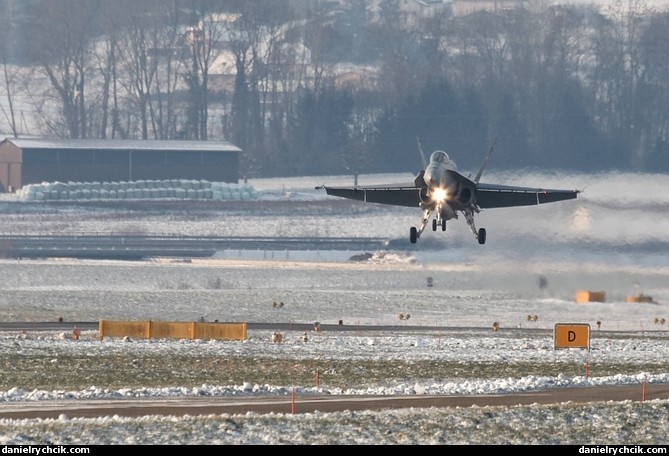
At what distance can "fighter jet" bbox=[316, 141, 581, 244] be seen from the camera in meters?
59.2

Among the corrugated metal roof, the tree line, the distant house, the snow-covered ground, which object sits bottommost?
the snow-covered ground

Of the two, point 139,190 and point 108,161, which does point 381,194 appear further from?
point 108,161

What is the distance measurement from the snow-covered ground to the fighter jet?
5741mm

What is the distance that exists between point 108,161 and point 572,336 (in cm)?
9080

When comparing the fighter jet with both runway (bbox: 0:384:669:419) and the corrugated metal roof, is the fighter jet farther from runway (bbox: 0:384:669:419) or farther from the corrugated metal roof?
the corrugated metal roof

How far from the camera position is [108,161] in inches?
5536

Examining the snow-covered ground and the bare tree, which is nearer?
the snow-covered ground

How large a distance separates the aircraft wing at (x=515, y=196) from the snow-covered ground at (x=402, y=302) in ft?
22.3

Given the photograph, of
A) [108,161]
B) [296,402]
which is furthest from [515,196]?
[108,161]

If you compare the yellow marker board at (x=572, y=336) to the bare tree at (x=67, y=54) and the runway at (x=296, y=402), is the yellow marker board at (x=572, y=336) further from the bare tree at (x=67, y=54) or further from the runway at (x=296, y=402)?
the bare tree at (x=67, y=54)

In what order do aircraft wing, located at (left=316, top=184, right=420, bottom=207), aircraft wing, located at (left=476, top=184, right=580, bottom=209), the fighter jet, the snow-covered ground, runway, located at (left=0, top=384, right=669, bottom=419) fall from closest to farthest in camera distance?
the snow-covered ground, runway, located at (left=0, top=384, right=669, bottom=419), the fighter jet, aircraft wing, located at (left=476, top=184, right=580, bottom=209), aircraft wing, located at (left=316, top=184, right=420, bottom=207)

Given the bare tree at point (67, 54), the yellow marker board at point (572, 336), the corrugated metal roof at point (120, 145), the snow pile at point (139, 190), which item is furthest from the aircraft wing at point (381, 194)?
the bare tree at point (67, 54)

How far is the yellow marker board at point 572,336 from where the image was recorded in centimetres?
5615

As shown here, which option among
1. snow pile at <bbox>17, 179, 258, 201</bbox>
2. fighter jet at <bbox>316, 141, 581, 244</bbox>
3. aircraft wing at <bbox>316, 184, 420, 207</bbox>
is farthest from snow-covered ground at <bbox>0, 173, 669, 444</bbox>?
aircraft wing at <bbox>316, 184, 420, 207</bbox>
